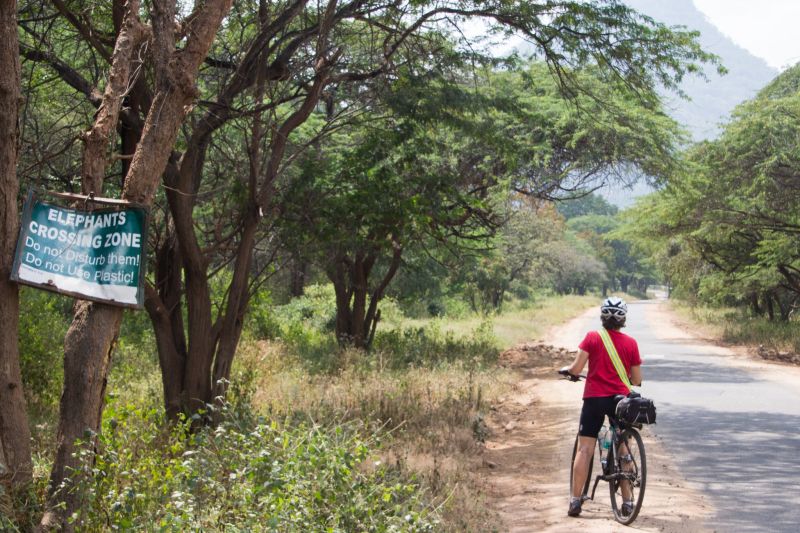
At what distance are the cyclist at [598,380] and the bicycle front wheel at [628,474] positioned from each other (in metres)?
0.23

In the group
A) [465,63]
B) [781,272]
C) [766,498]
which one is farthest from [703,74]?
[781,272]

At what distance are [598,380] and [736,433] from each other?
212 inches

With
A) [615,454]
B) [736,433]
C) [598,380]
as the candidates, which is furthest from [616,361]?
[736,433]

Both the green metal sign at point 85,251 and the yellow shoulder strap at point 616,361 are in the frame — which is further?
the yellow shoulder strap at point 616,361

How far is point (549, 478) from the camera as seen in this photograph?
31.1ft

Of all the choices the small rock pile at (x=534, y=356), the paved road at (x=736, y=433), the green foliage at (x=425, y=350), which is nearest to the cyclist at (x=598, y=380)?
the paved road at (x=736, y=433)

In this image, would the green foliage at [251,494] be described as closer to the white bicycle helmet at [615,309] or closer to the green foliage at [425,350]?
the white bicycle helmet at [615,309]

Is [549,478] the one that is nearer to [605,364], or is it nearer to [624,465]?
[624,465]

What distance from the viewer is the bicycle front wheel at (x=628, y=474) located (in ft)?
22.9

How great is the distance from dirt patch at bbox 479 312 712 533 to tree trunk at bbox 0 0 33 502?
371cm

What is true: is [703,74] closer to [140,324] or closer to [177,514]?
[177,514]

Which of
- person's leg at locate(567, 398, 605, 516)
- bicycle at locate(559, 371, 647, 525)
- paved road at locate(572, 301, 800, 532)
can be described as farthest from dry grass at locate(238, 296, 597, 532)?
paved road at locate(572, 301, 800, 532)

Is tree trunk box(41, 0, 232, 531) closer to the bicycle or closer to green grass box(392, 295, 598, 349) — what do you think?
the bicycle

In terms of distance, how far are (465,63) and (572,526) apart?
316 inches
